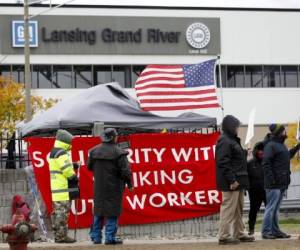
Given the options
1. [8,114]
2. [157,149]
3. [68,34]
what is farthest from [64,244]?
[68,34]

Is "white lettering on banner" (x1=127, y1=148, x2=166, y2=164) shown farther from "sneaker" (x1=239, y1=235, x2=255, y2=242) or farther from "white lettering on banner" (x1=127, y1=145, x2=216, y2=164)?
"sneaker" (x1=239, y1=235, x2=255, y2=242)

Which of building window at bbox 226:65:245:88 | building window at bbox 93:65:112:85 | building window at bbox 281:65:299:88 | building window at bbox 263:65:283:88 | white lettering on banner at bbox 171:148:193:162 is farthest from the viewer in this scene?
building window at bbox 281:65:299:88

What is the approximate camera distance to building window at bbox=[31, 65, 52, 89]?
164ft

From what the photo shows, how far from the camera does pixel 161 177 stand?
46.8ft

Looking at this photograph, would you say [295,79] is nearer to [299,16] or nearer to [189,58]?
[299,16]

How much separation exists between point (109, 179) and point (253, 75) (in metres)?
42.0

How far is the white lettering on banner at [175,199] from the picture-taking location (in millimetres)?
14227

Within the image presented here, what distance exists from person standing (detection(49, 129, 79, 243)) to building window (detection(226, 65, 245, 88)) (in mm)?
40647

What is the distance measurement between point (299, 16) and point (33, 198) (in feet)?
139

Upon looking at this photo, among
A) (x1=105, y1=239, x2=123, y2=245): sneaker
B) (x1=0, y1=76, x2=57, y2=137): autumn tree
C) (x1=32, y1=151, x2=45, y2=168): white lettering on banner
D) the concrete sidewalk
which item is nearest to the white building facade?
(x1=0, y1=76, x2=57, y2=137): autumn tree

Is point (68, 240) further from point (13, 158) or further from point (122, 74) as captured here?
point (122, 74)

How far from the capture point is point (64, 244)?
43.0 ft

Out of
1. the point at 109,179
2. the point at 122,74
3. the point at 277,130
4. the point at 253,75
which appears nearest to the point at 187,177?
the point at 277,130

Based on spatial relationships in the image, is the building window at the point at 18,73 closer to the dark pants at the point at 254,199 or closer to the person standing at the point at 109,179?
the dark pants at the point at 254,199
